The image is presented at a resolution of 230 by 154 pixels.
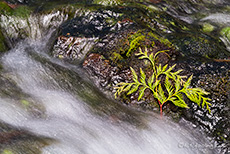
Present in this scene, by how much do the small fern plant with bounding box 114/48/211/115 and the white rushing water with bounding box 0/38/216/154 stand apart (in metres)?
0.38

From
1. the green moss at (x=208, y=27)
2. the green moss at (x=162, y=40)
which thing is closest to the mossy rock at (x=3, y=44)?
the green moss at (x=162, y=40)

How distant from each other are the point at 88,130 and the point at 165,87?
5.09 ft

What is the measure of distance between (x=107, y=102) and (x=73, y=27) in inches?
86.6

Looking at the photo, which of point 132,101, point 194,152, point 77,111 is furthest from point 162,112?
point 77,111

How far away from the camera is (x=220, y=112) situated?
3.56 metres

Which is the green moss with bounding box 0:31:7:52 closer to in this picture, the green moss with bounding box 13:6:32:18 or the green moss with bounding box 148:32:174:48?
the green moss with bounding box 13:6:32:18

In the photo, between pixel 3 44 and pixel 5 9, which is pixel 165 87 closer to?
pixel 3 44

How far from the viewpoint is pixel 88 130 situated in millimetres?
3404

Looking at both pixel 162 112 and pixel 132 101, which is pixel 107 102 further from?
pixel 162 112

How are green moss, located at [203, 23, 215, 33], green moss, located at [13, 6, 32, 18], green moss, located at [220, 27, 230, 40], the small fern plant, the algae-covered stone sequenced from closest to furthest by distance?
the small fern plant → green moss, located at [13, 6, 32, 18] → the algae-covered stone → green moss, located at [220, 27, 230, 40] → green moss, located at [203, 23, 215, 33]

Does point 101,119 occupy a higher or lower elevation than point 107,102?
lower

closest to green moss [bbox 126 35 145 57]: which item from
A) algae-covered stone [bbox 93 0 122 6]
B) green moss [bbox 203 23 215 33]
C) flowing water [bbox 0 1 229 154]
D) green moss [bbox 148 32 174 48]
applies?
green moss [bbox 148 32 174 48]

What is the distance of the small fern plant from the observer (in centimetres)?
365

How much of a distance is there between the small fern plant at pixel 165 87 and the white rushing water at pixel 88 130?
1.25 ft
